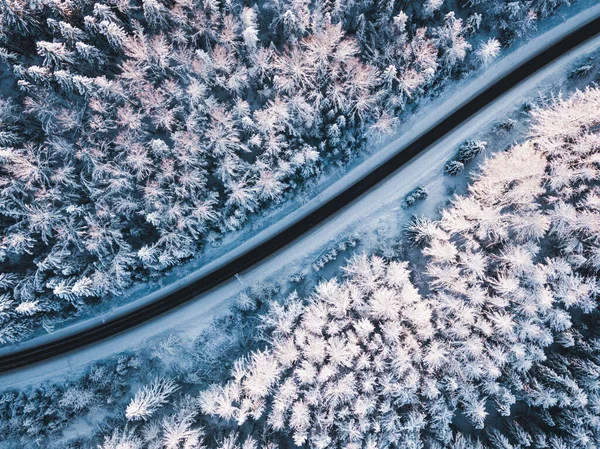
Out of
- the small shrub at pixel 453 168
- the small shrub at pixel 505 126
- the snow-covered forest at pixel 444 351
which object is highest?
the small shrub at pixel 505 126

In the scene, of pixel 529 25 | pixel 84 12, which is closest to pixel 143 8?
pixel 84 12

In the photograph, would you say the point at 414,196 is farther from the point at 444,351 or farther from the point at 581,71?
the point at 581,71

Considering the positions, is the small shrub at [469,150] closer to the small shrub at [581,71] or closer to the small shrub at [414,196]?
the small shrub at [414,196]

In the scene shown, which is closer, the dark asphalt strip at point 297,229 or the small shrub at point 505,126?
the small shrub at point 505,126

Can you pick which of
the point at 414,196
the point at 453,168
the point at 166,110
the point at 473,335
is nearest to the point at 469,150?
the point at 453,168

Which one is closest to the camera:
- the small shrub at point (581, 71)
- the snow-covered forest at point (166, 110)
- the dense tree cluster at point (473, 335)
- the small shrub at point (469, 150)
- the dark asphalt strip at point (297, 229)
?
the dense tree cluster at point (473, 335)

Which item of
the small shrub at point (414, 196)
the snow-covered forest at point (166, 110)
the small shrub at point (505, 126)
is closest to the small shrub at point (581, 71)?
the snow-covered forest at point (166, 110)

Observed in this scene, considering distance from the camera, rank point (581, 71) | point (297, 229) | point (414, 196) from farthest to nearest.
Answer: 1. point (297, 229)
2. point (414, 196)
3. point (581, 71)
